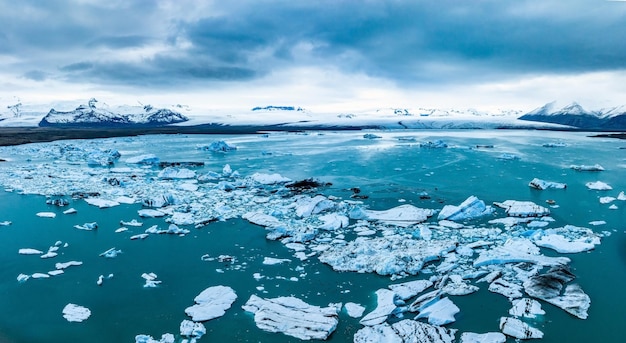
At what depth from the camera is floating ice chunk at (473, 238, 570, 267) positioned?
586 cm

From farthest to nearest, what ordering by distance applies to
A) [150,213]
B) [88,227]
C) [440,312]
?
[150,213], [88,227], [440,312]

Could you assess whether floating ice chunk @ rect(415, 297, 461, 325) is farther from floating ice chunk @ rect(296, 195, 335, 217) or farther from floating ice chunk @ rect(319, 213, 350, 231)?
floating ice chunk @ rect(296, 195, 335, 217)

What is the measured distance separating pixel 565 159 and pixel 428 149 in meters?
6.47

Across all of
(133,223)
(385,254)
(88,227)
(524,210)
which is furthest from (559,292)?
(88,227)

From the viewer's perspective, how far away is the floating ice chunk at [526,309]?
4574 millimetres

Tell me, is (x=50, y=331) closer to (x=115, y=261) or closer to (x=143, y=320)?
(x=143, y=320)

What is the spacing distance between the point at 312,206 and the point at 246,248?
2.27 metres

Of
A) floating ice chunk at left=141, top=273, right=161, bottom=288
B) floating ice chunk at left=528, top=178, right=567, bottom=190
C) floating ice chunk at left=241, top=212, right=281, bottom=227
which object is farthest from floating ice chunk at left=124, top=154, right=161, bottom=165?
floating ice chunk at left=528, top=178, right=567, bottom=190

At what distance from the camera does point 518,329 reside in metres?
4.28

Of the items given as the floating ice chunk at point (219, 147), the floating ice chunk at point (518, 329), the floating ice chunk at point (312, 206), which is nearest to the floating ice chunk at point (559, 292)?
the floating ice chunk at point (518, 329)

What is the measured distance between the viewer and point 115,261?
6.24 metres

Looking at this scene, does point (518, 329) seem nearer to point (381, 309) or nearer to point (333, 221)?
point (381, 309)

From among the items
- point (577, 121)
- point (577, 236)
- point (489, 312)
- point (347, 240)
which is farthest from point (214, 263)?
point (577, 121)

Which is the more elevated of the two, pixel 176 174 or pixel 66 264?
pixel 176 174
